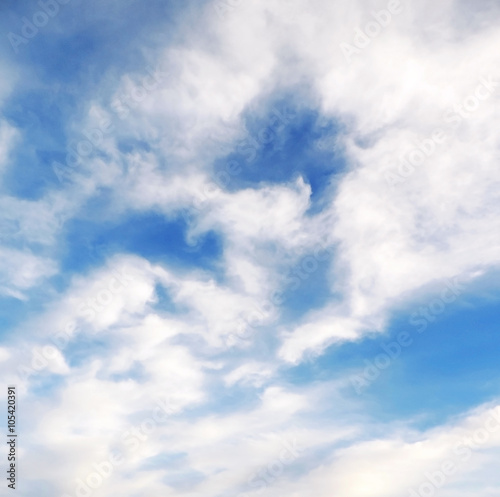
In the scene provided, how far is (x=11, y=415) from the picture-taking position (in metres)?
65.0

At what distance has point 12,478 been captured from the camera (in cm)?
6353

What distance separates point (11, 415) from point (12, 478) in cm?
1082

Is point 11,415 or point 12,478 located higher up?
point 11,415
